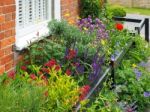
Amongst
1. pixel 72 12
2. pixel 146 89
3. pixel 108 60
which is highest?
pixel 72 12

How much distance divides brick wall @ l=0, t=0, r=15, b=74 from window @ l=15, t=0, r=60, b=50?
142 mm

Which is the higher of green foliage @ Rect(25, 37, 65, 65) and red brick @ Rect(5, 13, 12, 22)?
red brick @ Rect(5, 13, 12, 22)

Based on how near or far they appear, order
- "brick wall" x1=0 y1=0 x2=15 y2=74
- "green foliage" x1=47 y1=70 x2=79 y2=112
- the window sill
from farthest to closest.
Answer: the window sill
"brick wall" x1=0 y1=0 x2=15 y2=74
"green foliage" x1=47 y1=70 x2=79 y2=112

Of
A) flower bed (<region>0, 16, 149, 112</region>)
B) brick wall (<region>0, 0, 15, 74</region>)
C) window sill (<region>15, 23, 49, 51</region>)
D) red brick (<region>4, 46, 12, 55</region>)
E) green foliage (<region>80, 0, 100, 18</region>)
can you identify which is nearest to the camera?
flower bed (<region>0, 16, 149, 112</region>)

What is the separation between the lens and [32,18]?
557 cm

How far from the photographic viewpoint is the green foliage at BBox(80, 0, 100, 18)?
25.6ft

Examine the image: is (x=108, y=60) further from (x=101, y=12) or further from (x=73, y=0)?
(x=101, y=12)

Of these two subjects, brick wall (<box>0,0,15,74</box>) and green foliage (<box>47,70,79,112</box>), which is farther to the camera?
brick wall (<box>0,0,15,74</box>)

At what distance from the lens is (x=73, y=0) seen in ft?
23.2

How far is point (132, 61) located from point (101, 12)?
147 cm

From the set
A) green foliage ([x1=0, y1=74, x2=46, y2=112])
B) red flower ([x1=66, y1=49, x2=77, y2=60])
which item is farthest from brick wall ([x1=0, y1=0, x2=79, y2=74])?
green foliage ([x1=0, y1=74, x2=46, y2=112])

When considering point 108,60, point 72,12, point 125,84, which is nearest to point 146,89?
point 125,84

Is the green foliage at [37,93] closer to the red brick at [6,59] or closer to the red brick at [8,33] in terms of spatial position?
the red brick at [6,59]

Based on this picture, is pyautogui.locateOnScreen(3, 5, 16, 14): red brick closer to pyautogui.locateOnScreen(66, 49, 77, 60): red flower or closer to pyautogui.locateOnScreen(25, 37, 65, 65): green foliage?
pyautogui.locateOnScreen(25, 37, 65, 65): green foliage
